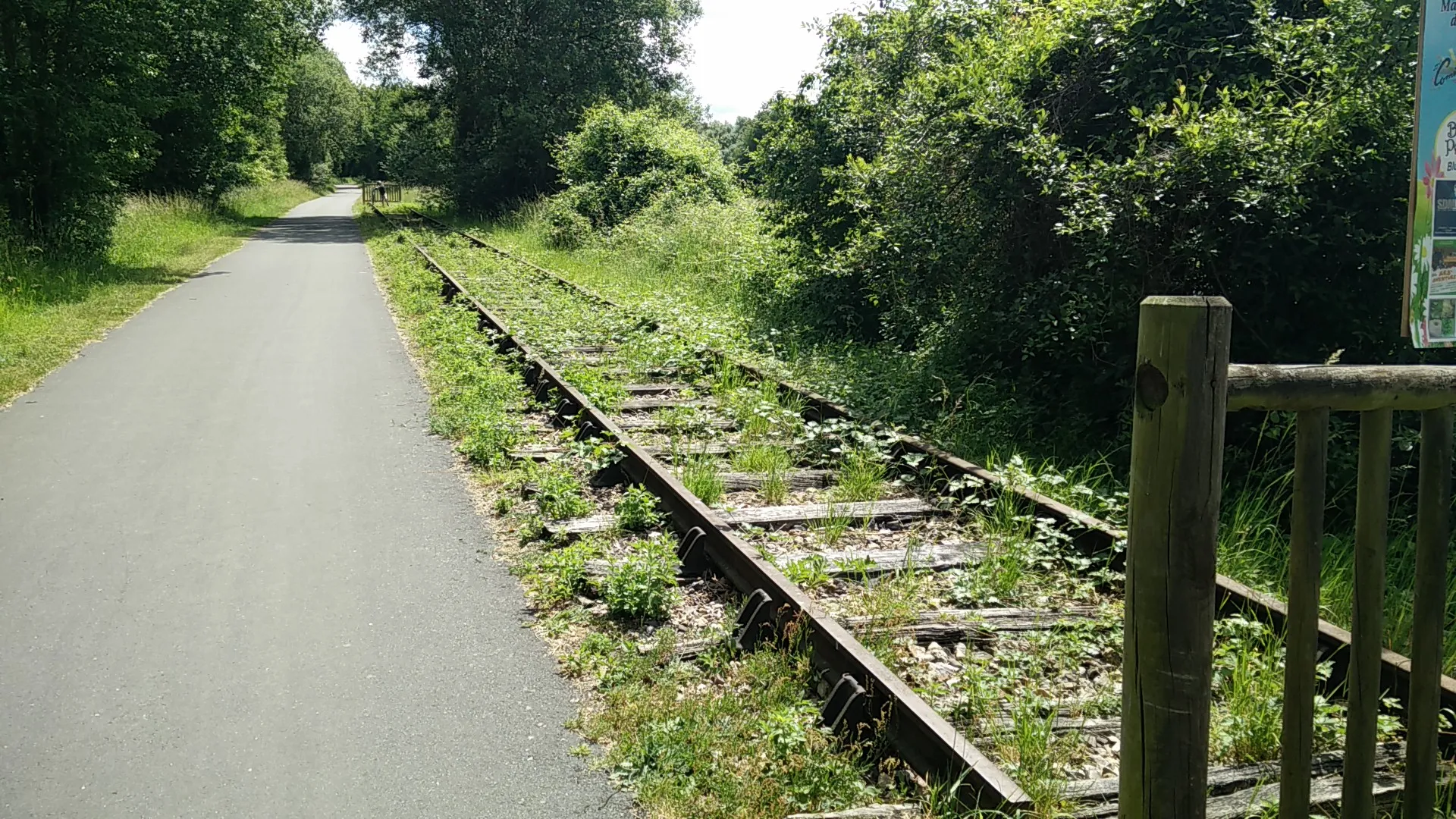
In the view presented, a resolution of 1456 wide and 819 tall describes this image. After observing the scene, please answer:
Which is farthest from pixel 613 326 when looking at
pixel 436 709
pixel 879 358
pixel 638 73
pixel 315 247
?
pixel 638 73

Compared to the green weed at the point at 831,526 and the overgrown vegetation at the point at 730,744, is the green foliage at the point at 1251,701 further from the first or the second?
the green weed at the point at 831,526

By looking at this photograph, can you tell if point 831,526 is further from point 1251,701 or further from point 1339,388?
point 1339,388

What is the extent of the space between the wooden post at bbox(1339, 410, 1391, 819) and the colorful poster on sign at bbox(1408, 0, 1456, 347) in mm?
1471

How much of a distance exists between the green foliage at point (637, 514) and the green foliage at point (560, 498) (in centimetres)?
27

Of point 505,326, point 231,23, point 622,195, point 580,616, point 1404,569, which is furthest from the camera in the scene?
point 622,195

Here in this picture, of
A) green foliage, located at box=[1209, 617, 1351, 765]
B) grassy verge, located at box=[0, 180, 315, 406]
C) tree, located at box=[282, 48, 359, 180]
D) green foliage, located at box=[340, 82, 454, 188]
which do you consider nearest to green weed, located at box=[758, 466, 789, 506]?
green foliage, located at box=[1209, 617, 1351, 765]

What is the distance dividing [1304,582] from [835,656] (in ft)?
6.74

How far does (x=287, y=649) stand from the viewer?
4.45 metres

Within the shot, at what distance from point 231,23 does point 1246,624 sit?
2461cm

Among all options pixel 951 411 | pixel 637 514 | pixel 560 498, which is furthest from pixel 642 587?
pixel 951 411

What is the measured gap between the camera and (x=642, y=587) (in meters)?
4.79

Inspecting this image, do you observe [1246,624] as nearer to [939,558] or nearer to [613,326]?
[939,558]

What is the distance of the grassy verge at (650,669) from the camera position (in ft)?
11.0

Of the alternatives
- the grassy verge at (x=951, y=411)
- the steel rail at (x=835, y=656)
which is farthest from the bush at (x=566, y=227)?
the steel rail at (x=835, y=656)
